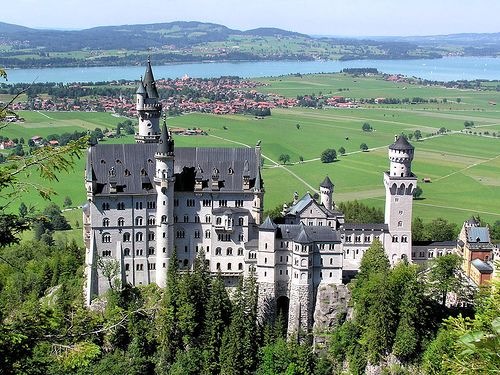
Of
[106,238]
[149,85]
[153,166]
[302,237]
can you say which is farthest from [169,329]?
[149,85]

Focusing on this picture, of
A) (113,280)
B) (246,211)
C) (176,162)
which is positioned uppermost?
(176,162)

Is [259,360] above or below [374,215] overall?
below

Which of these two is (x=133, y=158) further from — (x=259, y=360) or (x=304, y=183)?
(x=304, y=183)

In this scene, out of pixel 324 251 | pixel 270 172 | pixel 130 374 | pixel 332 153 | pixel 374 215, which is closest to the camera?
pixel 130 374

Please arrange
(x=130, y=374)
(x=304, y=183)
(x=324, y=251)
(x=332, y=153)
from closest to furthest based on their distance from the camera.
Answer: (x=130, y=374)
(x=324, y=251)
(x=304, y=183)
(x=332, y=153)

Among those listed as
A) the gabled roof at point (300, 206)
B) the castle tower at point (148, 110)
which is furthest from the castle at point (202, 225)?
the castle tower at point (148, 110)

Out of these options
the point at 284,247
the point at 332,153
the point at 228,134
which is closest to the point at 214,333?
the point at 284,247

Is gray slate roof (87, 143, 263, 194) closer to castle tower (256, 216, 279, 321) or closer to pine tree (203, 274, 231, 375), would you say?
castle tower (256, 216, 279, 321)

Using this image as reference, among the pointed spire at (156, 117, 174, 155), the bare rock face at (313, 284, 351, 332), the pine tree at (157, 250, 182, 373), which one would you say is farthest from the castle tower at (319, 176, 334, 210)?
the pine tree at (157, 250, 182, 373)
